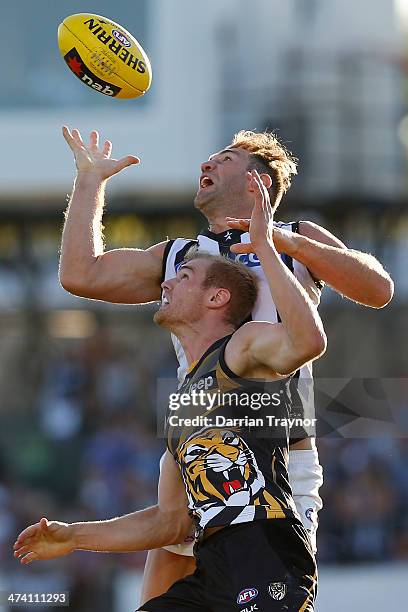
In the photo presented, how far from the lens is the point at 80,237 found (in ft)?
18.9

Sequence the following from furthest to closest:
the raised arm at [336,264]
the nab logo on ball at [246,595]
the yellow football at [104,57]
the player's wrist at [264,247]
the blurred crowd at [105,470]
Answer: the blurred crowd at [105,470] → the yellow football at [104,57] → the raised arm at [336,264] → the player's wrist at [264,247] → the nab logo on ball at [246,595]

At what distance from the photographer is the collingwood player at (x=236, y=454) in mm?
4676

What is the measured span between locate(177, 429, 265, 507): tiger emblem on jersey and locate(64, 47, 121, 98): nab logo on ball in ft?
6.43

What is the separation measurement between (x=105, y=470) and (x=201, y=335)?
772cm

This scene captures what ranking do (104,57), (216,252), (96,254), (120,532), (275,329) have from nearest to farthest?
1. (275,329)
2. (120,532)
3. (216,252)
4. (96,254)
5. (104,57)

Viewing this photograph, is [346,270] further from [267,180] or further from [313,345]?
[313,345]

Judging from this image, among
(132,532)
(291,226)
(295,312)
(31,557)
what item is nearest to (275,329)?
(295,312)

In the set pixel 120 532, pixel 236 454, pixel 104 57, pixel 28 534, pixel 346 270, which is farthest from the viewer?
pixel 104 57

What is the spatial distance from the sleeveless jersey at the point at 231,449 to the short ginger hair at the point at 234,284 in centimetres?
17

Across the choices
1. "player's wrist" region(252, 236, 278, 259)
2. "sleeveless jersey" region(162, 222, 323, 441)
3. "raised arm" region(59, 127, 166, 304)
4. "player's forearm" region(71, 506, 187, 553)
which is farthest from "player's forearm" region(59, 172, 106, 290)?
"player's wrist" region(252, 236, 278, 259)

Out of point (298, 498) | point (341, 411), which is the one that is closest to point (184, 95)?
point (341, 411)

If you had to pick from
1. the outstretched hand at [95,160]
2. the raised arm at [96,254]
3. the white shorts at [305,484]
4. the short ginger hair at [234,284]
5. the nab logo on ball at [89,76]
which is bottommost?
the white shorts at [305,484]

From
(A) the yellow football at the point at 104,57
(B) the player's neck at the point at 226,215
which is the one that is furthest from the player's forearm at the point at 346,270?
(A) the yellow football at the point at 104,57

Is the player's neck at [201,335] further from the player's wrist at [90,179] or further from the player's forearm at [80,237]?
the player's wrist at [90,179]
